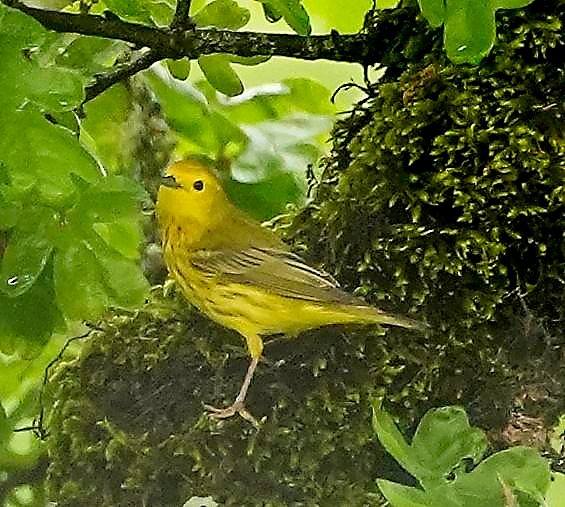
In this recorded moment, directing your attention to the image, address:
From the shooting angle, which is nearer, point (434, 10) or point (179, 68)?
point (434, 10)

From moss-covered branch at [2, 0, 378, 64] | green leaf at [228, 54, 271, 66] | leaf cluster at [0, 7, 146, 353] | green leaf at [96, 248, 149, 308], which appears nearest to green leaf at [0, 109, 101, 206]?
leaf cluster at [0, 7, 146, 353]

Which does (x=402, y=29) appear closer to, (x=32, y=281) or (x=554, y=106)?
(x=554, y=106)

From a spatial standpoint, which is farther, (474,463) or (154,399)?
(154,399)

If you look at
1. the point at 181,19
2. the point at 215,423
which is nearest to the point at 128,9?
the point at 181,19

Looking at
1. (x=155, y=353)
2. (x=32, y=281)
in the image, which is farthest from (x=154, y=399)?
(x=32, y=281)

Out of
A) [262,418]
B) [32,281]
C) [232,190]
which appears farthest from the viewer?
[232,190]

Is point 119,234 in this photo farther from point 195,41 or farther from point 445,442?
point 445,442

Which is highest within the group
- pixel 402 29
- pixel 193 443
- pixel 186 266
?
pixel 402 29

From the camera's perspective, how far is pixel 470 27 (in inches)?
24.8

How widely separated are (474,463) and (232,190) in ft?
1.13

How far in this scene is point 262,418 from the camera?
791 millimetres

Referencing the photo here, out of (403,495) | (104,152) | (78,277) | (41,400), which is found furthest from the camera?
(104,152)

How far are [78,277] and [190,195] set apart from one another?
0.44 ft

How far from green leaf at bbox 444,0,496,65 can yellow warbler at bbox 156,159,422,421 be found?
200 mm
